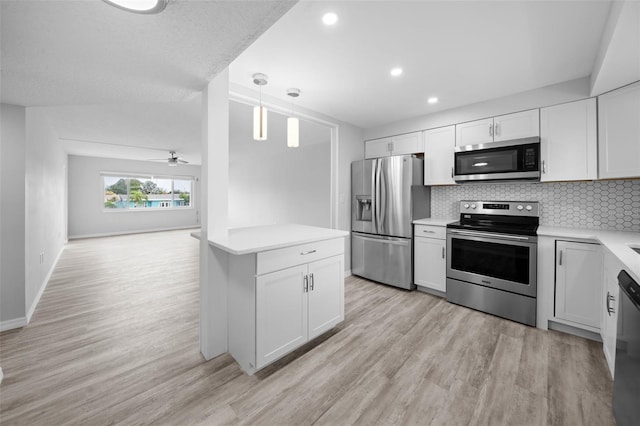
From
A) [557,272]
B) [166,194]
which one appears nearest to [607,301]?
[557,272]

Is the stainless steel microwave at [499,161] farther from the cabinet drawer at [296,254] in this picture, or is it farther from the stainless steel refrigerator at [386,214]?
the cabinet drawer at [296,254]

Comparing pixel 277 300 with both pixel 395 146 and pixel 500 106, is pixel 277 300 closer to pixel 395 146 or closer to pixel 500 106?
pixel 395 146

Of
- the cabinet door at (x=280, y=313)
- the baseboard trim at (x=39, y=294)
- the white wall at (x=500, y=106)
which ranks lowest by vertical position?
the baseboard trim at (x=39, y=294)

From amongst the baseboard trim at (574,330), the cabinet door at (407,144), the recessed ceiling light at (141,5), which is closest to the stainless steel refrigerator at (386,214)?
the cabinet door at (407,144)

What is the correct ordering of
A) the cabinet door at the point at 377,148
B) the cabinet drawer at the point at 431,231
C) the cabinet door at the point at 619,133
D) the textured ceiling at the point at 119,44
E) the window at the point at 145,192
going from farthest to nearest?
1. the window at the point at 145,192
2. the cabinet door at the point at 377,148
3. the cabinet drawer at the point at 431,231
4. the cabinet door at the point at 619,133
5. the textured ceiling at the point at 119,44

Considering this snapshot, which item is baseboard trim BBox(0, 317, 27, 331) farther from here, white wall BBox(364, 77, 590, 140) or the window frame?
the window frame

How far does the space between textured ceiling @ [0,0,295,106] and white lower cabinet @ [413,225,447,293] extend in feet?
9.18

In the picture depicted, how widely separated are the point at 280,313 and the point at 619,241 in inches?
104

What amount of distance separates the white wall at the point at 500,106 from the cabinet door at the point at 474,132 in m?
0.08

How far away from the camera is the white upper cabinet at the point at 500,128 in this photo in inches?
109

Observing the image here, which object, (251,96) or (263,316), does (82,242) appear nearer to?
(251,96)

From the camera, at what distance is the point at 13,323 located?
2438 millimetres

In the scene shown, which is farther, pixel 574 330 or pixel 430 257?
pixel 430 257

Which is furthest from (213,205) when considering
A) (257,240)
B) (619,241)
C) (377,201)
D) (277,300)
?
(619,241)
